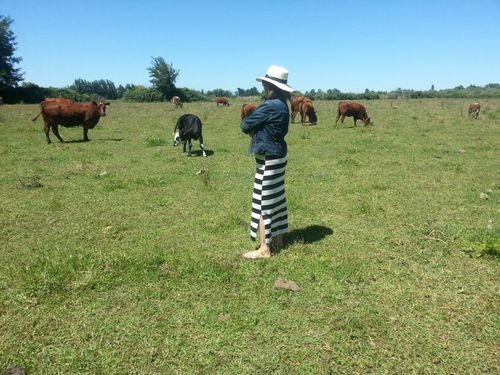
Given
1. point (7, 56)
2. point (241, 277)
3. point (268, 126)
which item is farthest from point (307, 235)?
point (7, 56)

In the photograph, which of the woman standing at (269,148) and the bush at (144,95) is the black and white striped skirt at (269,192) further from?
the bush at (144,95)

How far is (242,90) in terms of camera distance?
135500 millimetres

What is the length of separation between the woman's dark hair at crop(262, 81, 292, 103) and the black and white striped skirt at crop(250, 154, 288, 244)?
2.38ft

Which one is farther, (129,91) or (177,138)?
(129,91)

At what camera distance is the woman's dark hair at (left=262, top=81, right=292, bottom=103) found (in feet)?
15.2

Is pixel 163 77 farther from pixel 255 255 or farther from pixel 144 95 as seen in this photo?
pixel 255 255

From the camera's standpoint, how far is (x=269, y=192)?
4.82 meters

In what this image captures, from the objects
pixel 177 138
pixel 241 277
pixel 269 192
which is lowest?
pixel 241 277

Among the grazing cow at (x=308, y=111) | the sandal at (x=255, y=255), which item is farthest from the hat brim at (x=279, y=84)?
the grazing cow at (x=308, y=111)

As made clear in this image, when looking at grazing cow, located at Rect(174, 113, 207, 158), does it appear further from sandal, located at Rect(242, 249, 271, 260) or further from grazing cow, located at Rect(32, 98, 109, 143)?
sandal, located at Rect(242, 249, 271, 260)

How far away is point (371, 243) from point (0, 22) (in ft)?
176

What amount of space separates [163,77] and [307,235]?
67.7 metres

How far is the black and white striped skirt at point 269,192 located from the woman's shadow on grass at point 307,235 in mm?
593

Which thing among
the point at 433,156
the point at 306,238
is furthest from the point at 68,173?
the point at 433,156
